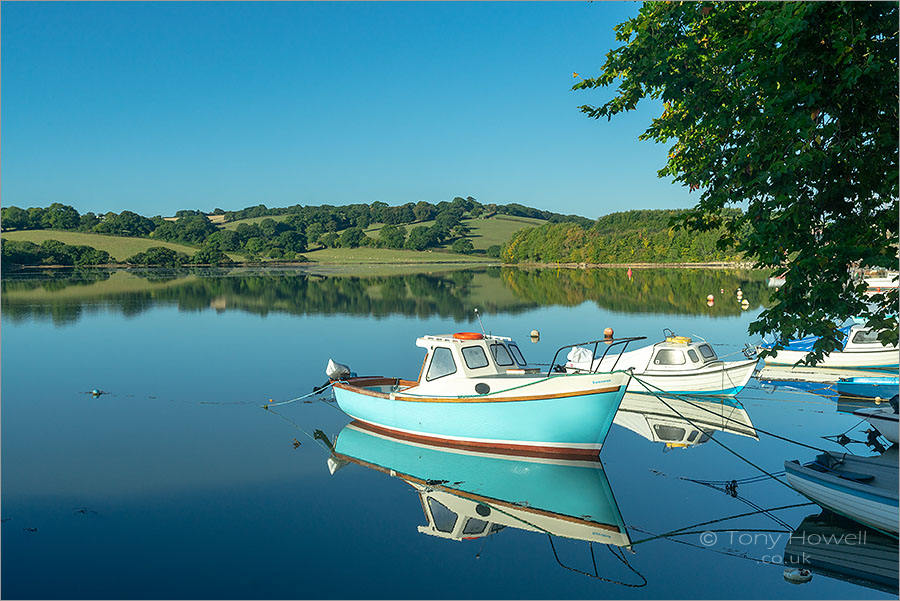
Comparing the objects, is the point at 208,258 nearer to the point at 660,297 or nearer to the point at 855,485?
the point at 660,297

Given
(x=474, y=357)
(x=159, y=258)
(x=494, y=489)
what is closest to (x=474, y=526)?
(x=494, y=489)

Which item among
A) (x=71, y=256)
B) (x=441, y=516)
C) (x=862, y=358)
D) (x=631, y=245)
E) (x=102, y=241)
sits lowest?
(x=441, y=516)

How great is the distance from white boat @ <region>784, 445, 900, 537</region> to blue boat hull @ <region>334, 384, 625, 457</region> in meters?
4.69

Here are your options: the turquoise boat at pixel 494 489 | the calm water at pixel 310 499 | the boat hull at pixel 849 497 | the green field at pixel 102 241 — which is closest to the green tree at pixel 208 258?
the green field at pixel 102 241

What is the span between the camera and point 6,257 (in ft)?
486

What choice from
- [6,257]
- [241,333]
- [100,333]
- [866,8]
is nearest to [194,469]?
[866,8]

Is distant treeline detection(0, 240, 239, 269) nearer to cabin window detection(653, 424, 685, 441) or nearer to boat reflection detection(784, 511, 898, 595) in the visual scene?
cabin window detection(653, 424, 685, 441)

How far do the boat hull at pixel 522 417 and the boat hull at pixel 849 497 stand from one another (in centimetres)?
454

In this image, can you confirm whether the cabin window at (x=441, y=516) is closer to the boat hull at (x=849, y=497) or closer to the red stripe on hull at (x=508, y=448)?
the red stripe on hull at (x=508, y=448)

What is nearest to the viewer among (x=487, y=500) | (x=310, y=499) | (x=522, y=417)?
(x=487, y=500)

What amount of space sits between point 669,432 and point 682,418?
216cm

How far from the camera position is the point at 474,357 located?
63.8 feet

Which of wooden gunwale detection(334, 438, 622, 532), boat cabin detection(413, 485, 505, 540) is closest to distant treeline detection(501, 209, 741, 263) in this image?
wooden gunwale detection(334, 438, 622, 532)

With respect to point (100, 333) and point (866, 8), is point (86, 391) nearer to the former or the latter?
point (100, 333)
